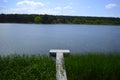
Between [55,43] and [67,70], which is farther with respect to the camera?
[55,43]

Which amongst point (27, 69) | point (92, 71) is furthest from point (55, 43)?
point (92, 71)

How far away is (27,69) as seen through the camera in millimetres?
5234

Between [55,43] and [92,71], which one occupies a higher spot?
[92,71]

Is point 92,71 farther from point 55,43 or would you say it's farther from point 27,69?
point 55,43

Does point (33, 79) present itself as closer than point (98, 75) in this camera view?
Yes

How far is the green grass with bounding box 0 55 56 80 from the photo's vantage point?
4.73 meters

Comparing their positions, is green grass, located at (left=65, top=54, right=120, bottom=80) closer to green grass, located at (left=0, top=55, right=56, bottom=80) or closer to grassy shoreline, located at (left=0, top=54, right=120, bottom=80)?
grassy shoreline, located at (left=0, top=54, right=120, bottom=80)

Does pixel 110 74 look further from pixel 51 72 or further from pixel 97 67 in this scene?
pixel 51 72

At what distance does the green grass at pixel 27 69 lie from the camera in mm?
4734

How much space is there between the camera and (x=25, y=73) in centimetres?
494

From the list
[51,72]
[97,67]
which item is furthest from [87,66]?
[51,72]

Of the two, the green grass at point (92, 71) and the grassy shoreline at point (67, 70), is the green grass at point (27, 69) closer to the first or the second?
the grassy shoreline at point (67, 70)

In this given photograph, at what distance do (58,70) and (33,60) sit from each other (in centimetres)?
128

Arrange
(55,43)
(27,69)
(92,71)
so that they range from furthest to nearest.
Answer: (55,43) < (27,69) < (92,71)
